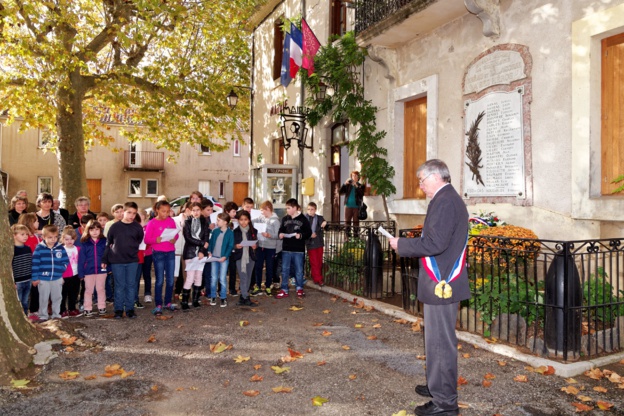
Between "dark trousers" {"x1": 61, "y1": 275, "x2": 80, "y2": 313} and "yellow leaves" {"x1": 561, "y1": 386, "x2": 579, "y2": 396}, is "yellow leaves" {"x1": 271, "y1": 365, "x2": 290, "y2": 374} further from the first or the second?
"dark trousers" {"x1": 61, "y1": 275, "x2": 80, "y2": 313}

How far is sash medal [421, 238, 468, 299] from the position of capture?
159 inches

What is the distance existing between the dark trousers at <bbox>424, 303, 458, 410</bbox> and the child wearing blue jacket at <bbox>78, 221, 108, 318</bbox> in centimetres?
543

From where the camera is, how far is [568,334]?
17.6ft

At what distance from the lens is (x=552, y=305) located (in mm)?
5418

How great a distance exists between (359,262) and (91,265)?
14.9ft

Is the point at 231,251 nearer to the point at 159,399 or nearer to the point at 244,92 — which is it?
the point at 159,399

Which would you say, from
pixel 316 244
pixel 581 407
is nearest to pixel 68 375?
pixel 581 407

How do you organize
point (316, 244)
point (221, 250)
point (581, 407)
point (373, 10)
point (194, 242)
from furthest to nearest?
point (373, 10)
point (316, 244)
point (221, 250)
point (194, 242)
point (581, 407)

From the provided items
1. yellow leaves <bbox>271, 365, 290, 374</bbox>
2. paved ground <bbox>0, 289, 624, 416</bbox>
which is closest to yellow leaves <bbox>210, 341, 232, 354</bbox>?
paved ground <bbox>0, 289, 624, 416</bbox>

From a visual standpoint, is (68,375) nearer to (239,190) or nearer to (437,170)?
(437,170)

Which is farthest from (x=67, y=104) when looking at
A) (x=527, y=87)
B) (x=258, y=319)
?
(x=527, y=87)

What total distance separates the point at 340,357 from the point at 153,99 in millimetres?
12557

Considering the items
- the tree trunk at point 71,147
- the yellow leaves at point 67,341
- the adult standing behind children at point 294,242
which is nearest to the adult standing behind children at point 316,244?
the adult standing behind children at point 294,242

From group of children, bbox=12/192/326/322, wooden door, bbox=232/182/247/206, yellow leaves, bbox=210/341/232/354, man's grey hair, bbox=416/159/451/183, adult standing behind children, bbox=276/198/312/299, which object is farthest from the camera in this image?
wooden door, bbox=232/182/247/206
